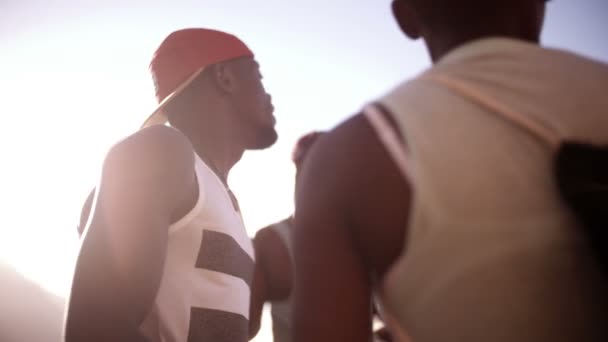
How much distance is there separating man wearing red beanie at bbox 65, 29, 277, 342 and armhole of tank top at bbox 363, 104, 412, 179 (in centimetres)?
102

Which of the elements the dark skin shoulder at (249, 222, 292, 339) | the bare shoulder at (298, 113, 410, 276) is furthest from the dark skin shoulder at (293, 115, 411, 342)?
the dark skin shoulder at (249, 222, 292, 339)

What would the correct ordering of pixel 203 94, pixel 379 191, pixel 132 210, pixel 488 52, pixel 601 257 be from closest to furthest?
pixel 601 257
pixel 379 191
pixel 488 52
pixel 132 210
pixel 203 94

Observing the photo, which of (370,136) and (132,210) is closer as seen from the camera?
(370,136)

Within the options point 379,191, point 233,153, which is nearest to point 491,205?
point 379,191

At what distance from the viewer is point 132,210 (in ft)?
4.84

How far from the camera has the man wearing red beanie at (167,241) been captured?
1.36 m

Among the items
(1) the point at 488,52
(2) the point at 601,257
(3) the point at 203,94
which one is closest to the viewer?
(2) the point at 601,257

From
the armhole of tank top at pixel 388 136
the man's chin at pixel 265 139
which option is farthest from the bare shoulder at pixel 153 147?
the man's chin at pixel 265 139

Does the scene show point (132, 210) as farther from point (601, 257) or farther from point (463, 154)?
point (601, 257)

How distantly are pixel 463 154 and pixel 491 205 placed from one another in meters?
0.12

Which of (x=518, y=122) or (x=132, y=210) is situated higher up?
(x=518, y=122)

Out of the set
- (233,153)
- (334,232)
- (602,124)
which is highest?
(602,124)

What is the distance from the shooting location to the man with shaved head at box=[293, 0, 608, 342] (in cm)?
75

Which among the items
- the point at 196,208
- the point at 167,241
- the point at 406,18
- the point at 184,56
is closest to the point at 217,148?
the point at 184,56
